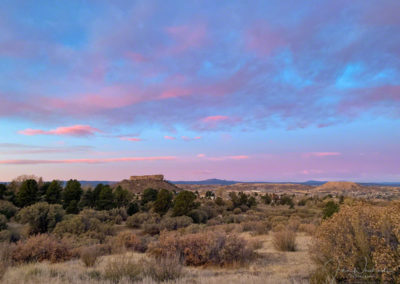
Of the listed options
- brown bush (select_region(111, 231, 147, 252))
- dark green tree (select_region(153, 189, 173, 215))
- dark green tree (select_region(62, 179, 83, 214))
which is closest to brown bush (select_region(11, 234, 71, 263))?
brown bush (select_region(111, 231, 147, 252))

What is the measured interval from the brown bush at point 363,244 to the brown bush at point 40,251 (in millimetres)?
9843

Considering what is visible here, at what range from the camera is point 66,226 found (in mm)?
19969

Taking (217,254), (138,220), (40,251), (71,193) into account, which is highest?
(71,193)

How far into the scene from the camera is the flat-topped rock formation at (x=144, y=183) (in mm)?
85062

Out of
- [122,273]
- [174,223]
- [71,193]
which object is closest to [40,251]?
[122,273]

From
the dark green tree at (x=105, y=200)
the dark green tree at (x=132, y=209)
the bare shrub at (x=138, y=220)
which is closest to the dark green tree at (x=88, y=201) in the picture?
the dark green tree at (x=105, y=200)

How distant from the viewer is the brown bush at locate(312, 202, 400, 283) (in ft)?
17.9

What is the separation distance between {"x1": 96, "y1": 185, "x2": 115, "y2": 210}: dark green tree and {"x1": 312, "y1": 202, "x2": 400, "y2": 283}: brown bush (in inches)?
1179

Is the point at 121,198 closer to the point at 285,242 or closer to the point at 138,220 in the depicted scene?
the point at 138,220

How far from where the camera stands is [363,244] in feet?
19.6

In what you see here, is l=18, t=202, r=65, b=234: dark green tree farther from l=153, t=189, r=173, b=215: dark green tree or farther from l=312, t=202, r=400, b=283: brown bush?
l=312, t=202, r=400, b=283: brown bush

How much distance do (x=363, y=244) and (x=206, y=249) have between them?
17.3ft

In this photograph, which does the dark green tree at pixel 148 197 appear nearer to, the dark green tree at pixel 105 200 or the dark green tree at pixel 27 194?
the dark green tree at pixel 105 200

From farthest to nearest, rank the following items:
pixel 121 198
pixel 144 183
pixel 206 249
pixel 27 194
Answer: pixel 144 183 < pixel 121 198 < pixel 27 194 < pixel 206 249
